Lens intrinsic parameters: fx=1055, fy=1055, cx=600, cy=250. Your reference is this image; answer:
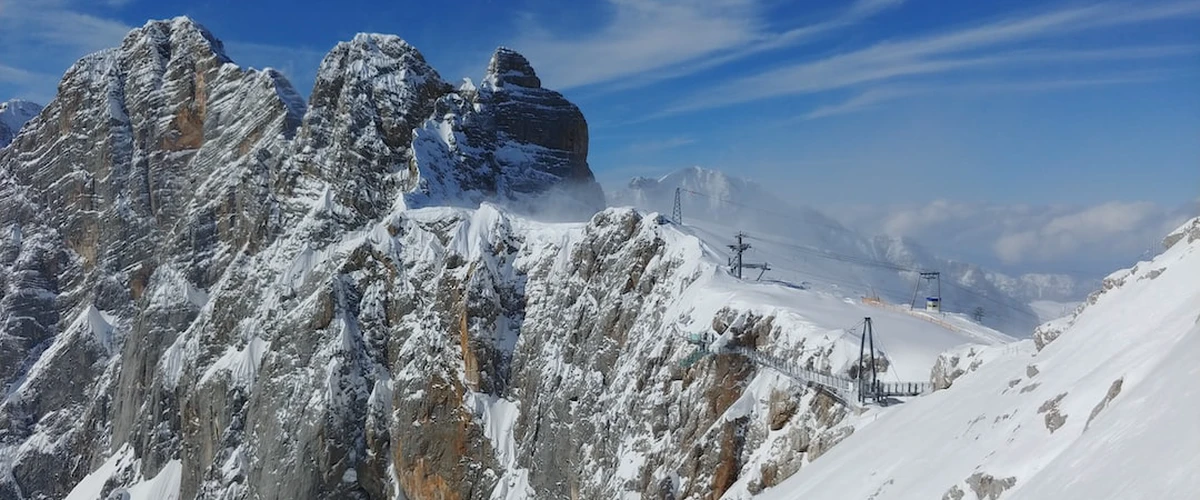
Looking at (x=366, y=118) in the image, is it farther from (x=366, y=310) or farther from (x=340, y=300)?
(x=366, y=310)

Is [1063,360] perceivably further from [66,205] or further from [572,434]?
Answer: [66,205]

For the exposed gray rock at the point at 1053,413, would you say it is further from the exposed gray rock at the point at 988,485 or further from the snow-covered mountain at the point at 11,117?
the snow-covered mountain at the point at 11,117

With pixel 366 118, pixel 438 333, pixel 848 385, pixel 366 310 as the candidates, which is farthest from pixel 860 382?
pixel 366 118

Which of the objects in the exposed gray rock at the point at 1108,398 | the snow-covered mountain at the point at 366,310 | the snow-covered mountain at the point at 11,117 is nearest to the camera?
the exposed gray rock at the point at 1108,398

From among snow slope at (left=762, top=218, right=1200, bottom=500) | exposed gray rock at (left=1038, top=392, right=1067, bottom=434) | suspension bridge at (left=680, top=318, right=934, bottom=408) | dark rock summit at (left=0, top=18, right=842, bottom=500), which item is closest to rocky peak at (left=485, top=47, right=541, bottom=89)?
dark rock summit at (left=0, top=18, right=842, bottom=500)

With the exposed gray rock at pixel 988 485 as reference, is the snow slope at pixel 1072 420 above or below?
above

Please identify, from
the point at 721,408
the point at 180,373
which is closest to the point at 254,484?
the point at 180,373

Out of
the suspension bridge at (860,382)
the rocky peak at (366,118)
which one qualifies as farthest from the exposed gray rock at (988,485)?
the rocky peak at (366,118)

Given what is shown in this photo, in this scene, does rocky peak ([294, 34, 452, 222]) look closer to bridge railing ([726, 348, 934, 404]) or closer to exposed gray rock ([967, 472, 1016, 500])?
bridge railing ([726, 348, 934, 404])
